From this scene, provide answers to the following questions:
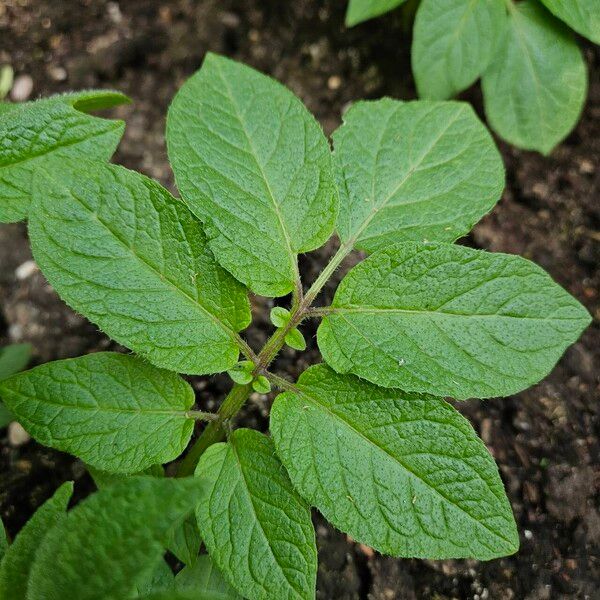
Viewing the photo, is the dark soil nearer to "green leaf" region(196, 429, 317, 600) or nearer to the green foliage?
the green foliage

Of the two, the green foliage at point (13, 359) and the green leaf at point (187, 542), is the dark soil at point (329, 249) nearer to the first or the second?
the green foliage at point (13, 359)

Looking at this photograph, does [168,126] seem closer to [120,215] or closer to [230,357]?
[120,215]

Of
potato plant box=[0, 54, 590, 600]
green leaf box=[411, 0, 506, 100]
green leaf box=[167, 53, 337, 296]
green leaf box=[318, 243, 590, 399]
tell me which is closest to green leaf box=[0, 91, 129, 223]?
potato plant box=[0, 54, 590, 600]

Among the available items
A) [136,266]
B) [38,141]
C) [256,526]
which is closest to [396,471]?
[256,526]

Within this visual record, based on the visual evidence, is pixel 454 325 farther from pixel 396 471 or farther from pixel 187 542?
pixel 187 542

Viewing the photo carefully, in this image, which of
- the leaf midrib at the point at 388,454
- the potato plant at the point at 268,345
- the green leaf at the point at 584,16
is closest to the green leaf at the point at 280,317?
the potato plant at the point at 268,345
